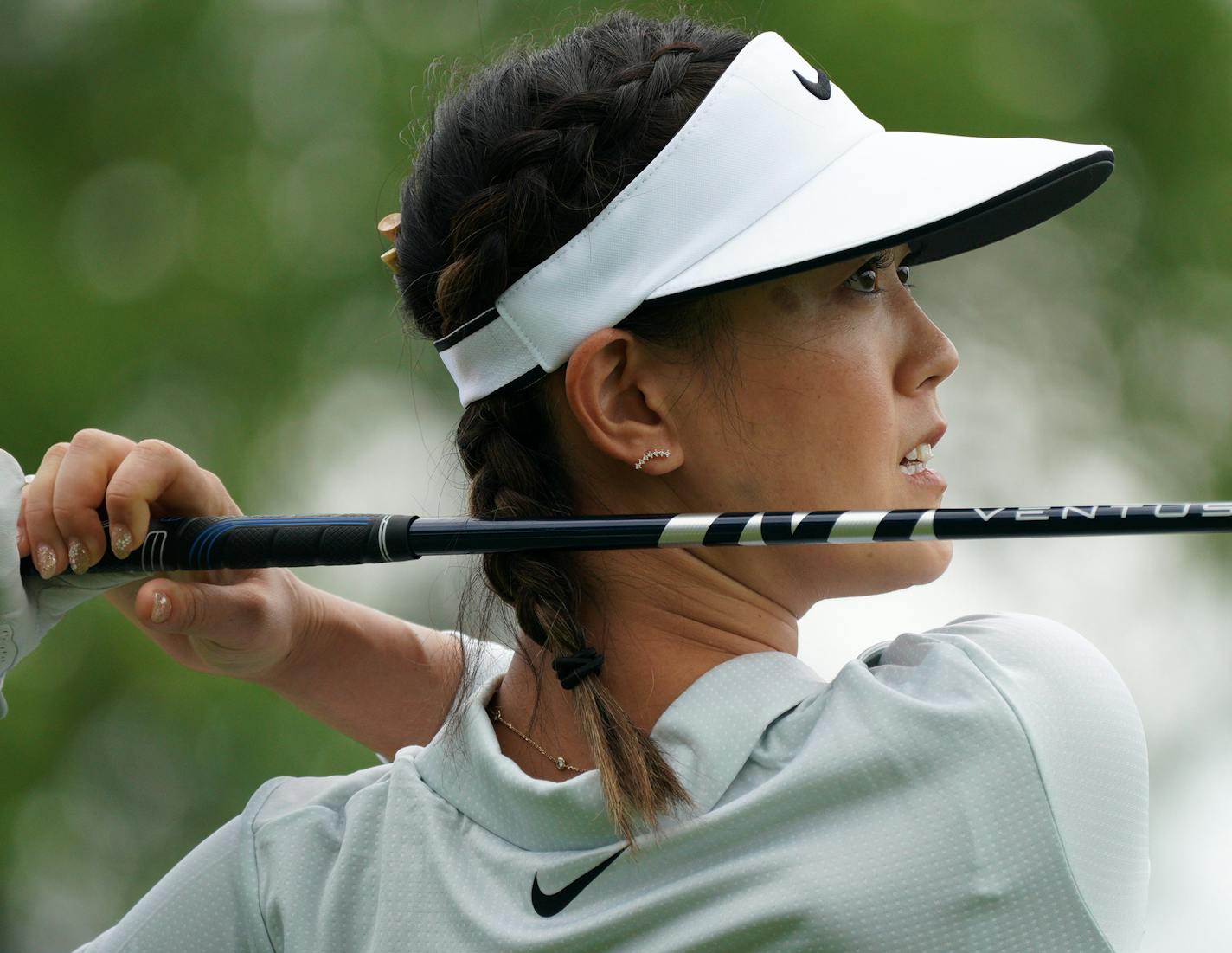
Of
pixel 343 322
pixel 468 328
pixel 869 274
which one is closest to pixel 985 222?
pixel 869 274

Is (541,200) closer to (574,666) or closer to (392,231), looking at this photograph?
(392,231)

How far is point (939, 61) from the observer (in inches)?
180

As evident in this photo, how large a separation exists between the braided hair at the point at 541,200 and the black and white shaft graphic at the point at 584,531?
6cm

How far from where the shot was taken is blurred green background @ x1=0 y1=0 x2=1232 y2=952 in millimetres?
4309

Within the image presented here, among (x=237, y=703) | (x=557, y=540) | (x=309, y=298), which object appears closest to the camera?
(x=557, y=540)

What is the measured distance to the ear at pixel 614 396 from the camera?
44.0 inches

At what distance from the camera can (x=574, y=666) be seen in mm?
1055

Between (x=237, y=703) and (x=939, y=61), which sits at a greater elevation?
(x=939, y=61)

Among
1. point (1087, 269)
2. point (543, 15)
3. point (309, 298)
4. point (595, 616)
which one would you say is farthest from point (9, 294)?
point (595, 616)

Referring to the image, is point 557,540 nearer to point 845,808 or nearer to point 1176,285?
point 845,808

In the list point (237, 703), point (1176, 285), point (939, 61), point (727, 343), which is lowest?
point (1176, 285)

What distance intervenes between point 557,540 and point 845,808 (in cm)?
29

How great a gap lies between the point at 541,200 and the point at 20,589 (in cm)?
50

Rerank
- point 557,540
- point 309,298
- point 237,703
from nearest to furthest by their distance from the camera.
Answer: point 557,540 → point 237,703 → point 309,298
